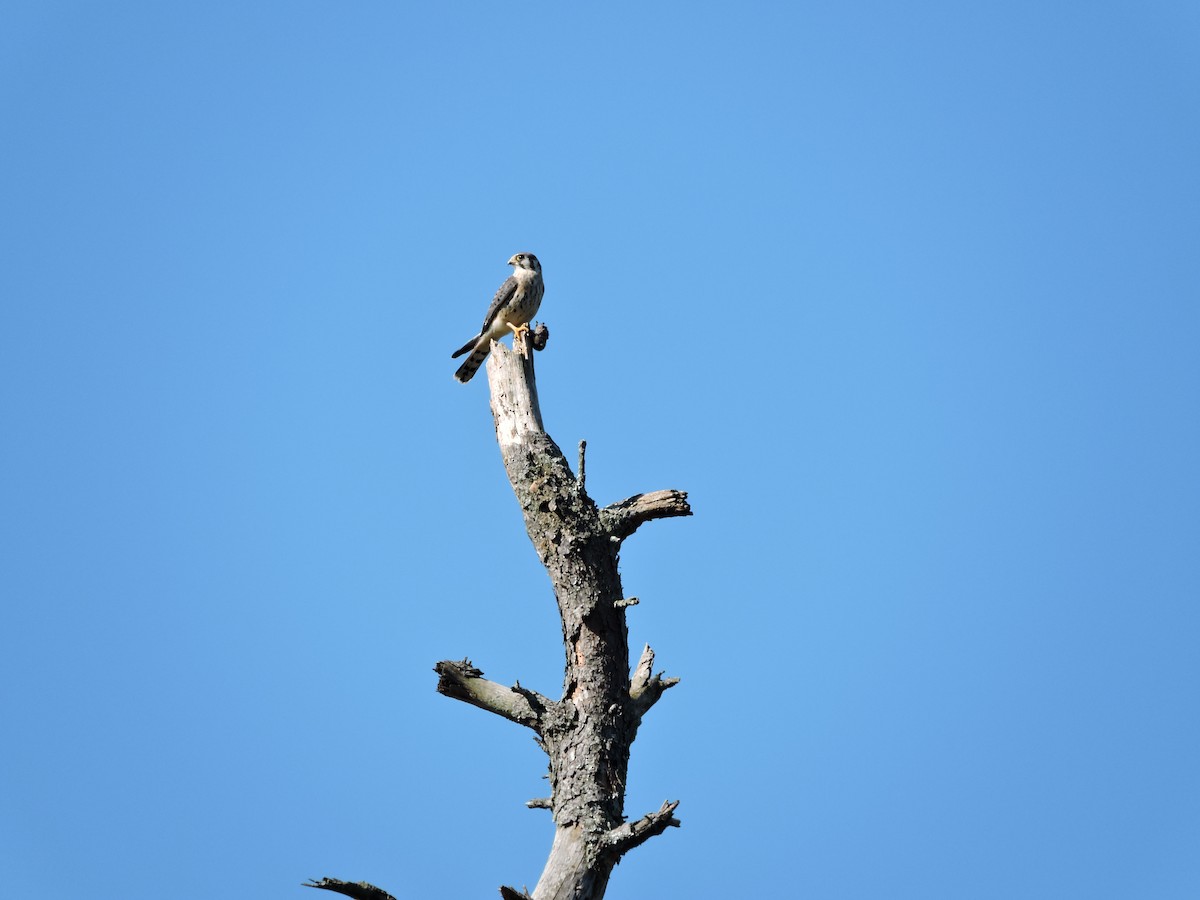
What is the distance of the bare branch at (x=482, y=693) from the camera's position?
16.7 ft

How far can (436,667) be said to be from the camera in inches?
207

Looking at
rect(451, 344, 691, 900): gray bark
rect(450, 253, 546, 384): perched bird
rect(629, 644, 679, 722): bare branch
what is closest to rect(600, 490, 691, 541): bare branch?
rect(451, 344, 691, 900): gray bark

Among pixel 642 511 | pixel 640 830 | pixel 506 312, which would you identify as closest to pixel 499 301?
pixel 506 312

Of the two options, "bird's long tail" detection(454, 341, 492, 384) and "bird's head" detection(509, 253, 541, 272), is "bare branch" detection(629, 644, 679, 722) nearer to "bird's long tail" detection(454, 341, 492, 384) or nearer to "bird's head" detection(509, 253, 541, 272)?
"bird's long tail" detection(454, 341, 492, 384)

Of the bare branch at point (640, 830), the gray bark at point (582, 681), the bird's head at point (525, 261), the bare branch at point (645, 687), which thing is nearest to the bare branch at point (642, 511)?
the gray bark at point (582, 681)

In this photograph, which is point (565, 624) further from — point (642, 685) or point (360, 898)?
point (360, 898)

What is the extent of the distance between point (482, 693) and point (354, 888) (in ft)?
4.06

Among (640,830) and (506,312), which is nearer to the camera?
(640,830)

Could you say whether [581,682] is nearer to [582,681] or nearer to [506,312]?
[582,681]

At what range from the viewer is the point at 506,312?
383 inches

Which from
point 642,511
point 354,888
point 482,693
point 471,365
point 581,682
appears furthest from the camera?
point 471,365

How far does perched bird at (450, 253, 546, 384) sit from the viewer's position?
31.2 ft

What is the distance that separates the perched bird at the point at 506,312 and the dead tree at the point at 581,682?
12.4 ft

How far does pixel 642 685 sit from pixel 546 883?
109 centimetres
